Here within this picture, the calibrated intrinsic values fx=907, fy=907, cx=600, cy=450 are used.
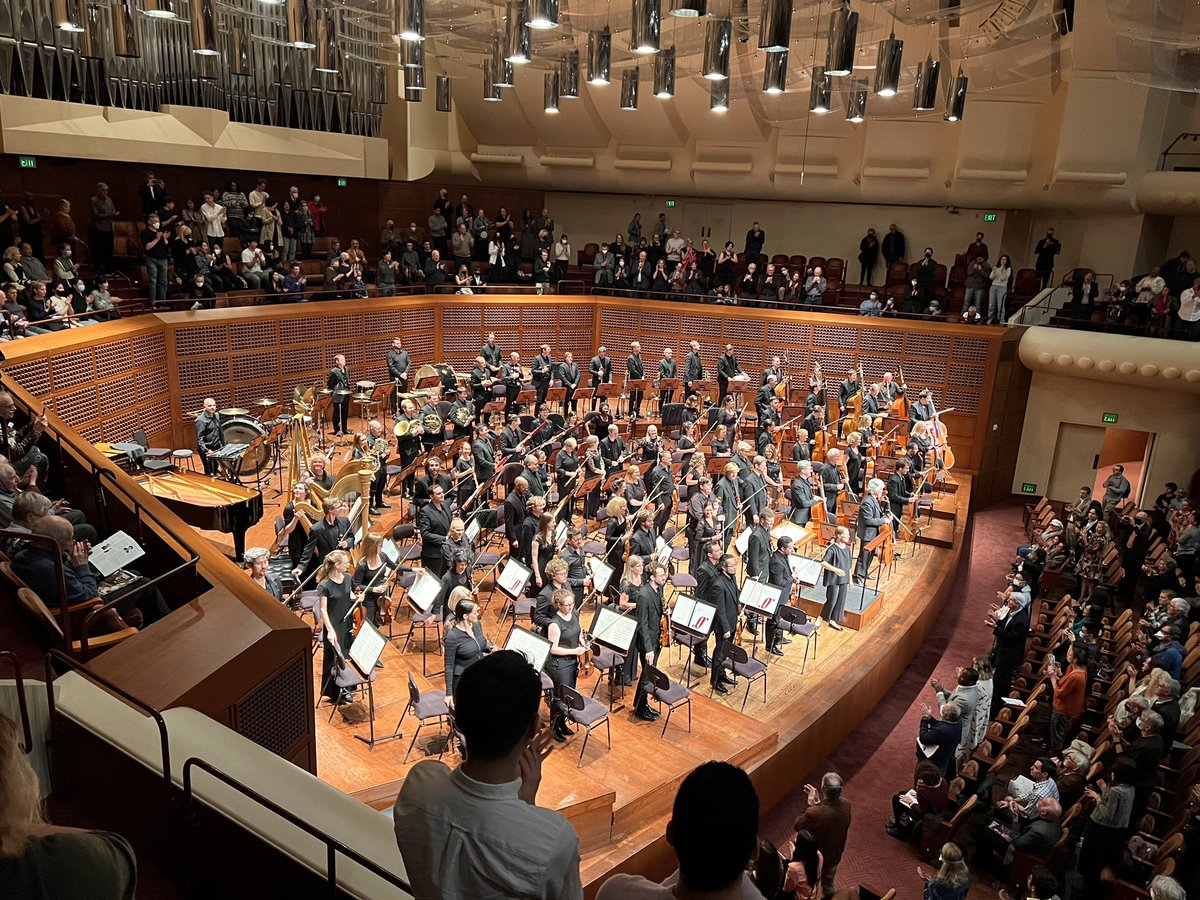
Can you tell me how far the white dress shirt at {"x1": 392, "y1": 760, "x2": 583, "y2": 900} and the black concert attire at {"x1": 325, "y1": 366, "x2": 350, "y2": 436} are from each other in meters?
13.6

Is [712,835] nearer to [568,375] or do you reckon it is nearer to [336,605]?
[336,605]

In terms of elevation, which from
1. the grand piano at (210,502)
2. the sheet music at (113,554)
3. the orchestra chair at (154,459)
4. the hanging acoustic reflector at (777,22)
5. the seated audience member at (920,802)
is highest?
the hanging acoustic reflector at (777,22)

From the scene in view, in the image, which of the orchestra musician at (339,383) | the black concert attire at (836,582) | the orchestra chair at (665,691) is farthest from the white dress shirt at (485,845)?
the orchestra musician at (339,383)

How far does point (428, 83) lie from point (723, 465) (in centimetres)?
1313

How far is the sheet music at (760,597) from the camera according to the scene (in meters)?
8.77

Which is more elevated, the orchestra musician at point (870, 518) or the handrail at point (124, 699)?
the handrail at point (124, 699)

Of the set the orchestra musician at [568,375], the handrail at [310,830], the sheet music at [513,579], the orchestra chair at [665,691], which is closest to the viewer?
the handrail at [310,830]

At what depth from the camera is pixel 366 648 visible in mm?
7020

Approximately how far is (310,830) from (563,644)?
16.3 ft

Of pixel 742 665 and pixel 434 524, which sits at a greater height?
pixel 434 524

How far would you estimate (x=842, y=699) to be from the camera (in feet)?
30.3

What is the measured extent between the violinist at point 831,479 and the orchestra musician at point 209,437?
8.27 m

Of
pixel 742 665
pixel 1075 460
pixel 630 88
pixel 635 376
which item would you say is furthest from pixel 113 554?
pixel 1075 460

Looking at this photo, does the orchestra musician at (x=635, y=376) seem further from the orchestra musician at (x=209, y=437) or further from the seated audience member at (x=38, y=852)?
the seated audience member at (x=38, y=852)
